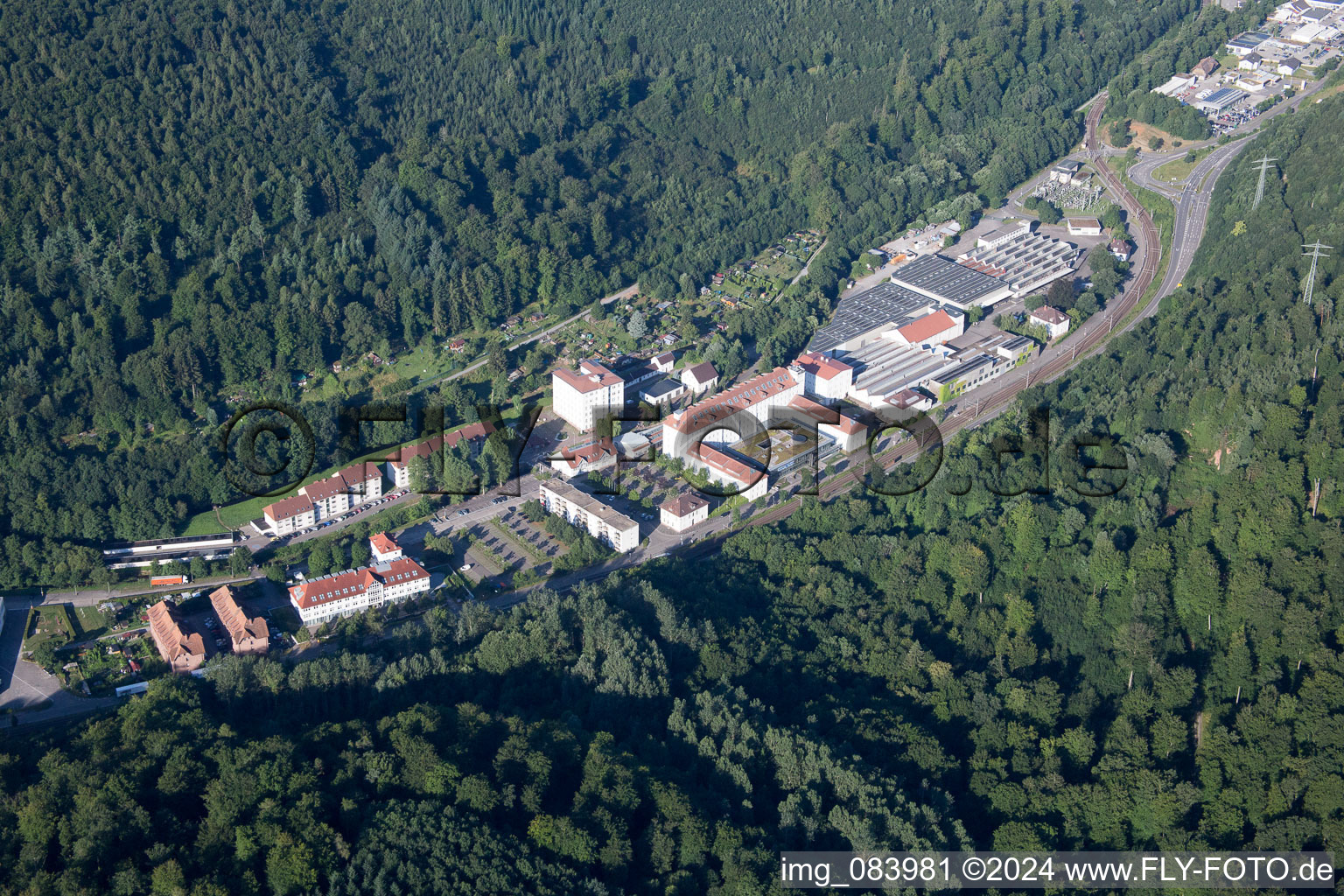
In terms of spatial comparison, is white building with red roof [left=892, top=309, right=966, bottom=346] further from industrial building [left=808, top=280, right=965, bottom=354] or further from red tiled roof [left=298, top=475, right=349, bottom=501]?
red tiled roof [left=298, top=475, right=349, bottom=501]

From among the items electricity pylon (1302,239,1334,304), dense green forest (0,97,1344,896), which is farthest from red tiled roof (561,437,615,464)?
electricity pylon (1302,239,1334,304)

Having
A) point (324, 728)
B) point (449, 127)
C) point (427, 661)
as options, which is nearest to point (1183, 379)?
point (427, 661)

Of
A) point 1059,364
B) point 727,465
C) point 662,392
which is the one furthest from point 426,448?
point 1059,364

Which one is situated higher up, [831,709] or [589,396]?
[589,396]

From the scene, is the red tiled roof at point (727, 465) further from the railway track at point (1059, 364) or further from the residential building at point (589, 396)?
the residential building at point (589, 396)

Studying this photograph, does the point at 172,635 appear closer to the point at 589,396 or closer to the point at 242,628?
the point at 242,628
